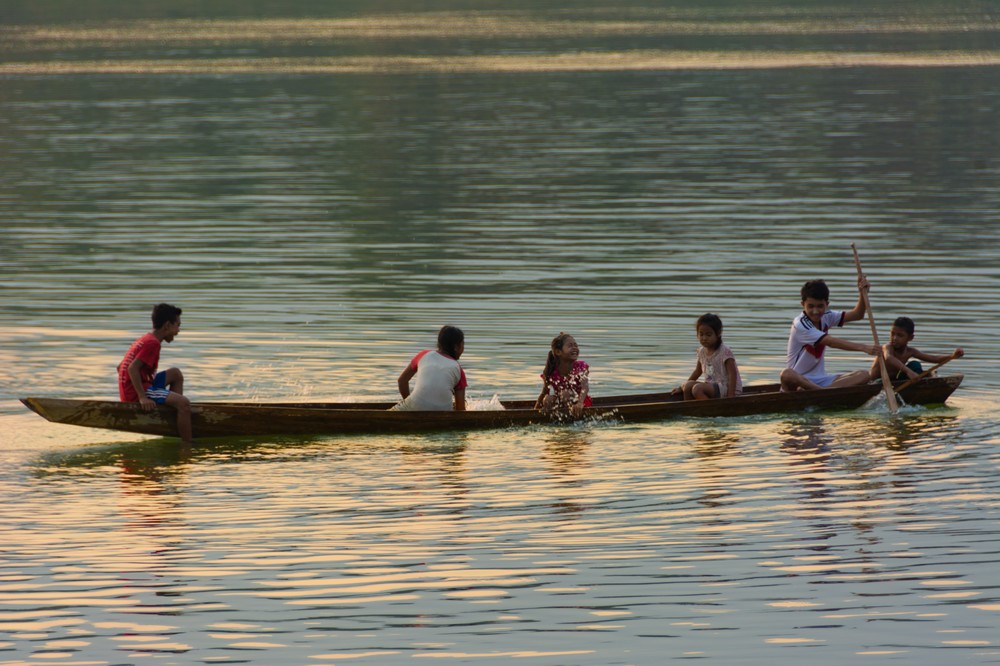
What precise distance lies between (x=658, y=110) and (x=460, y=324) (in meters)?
27.6

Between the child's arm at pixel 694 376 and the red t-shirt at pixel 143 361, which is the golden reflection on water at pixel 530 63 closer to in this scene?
the child's arm at pixel 694 376

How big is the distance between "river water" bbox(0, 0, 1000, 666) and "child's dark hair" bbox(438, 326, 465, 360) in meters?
0.77

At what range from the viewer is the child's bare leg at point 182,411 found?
13.9m

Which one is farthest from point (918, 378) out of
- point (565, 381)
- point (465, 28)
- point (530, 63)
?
point (465, 28)

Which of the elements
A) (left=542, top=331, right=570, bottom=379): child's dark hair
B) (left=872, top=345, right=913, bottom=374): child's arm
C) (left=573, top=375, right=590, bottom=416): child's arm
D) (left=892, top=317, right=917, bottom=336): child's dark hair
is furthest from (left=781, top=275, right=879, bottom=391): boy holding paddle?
(left=542, top=331, right=570, bottom=379): child's dark hair

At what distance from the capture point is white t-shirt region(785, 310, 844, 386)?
15195mm

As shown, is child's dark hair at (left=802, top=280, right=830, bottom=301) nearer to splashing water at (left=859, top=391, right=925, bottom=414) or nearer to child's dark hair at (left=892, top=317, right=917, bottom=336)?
child's dark hair at (left=892, top=317, right=917, bottom=336)

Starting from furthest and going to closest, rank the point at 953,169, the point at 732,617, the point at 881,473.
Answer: the point at 953,169 < the point at 881,473 < the point at 732,617

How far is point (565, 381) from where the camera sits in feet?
47.6

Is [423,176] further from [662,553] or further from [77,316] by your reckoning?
[662,553]

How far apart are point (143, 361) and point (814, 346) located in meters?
5.65

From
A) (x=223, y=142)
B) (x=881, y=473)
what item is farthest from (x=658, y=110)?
(x=881, y=473)

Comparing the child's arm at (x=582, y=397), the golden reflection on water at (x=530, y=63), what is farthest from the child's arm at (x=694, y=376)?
the golden reflection on water at (x=530, y=63)

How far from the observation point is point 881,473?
1284 cm
